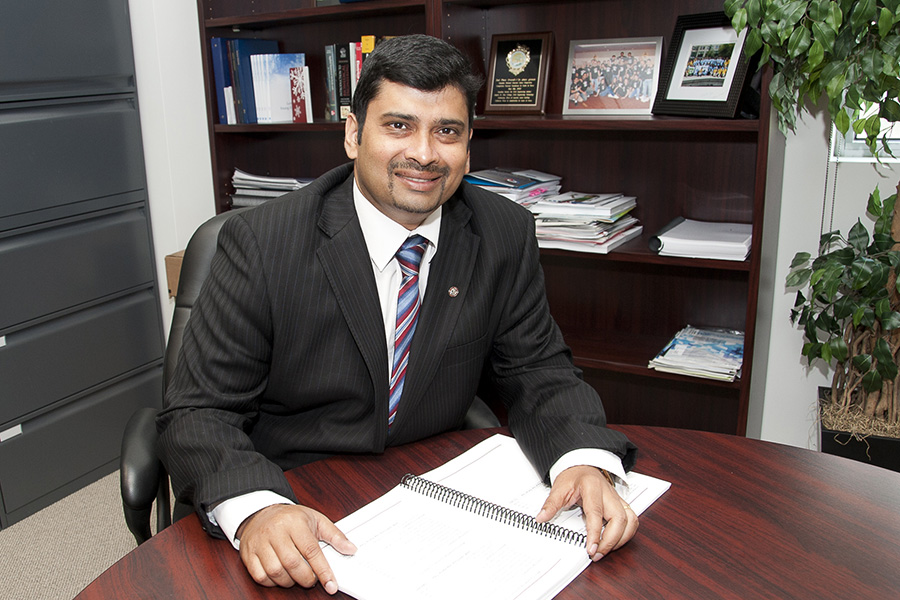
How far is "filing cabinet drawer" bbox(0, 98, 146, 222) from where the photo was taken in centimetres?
235

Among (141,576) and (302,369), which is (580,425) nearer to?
(302,369)

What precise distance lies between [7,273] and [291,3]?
56.4 inches

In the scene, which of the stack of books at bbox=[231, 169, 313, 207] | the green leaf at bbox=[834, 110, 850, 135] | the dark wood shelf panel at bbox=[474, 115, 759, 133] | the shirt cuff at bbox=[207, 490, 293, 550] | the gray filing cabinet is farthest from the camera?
the stack of books at bbox=[231, 169, 313, 207]

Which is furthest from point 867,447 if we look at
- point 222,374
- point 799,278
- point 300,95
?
point 300,95

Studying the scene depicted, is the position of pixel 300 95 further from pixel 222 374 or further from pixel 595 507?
pixel 595 507

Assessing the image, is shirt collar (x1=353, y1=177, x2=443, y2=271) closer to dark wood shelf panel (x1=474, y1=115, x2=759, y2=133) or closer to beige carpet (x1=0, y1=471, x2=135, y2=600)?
dark wood shelf panel (x1=474, y1=115, x2=759, y2=133)

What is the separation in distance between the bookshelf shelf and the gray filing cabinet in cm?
44

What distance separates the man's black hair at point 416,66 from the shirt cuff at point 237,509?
0.71m

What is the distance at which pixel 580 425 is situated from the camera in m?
1.23

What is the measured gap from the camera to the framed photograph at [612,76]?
2.45 m

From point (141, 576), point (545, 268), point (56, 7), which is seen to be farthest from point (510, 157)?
point (141, 576)

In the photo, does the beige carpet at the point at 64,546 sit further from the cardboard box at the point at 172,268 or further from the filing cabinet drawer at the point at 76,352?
the cardboard box at the point at 172,268

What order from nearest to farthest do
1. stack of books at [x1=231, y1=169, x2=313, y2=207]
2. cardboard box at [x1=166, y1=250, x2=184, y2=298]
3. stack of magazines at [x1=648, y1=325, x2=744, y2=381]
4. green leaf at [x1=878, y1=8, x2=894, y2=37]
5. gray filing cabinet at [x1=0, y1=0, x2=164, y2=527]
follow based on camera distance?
green leaf at [x1=878, y1=8, x2=894, y2=37]
stack of magazines at [x1=648, y1=325, x2=744, y2=381]
gray filing cabinet at [x1=0, y1=0, x2=164, y2=527]
cardboard box at [x1=166, y1=250, x2=184, y2=298]
stack of books at [x1=231, y1=169, x2=313, y2=207]

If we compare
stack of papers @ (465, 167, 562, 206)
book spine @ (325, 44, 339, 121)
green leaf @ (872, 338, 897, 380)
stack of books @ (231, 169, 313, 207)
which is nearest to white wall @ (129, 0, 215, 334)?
stack of books @ (231, 169, 313, 207)
